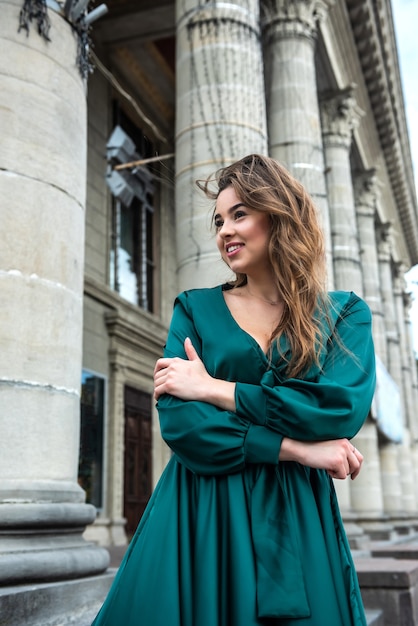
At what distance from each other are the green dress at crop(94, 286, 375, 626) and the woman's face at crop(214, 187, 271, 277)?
233 mm

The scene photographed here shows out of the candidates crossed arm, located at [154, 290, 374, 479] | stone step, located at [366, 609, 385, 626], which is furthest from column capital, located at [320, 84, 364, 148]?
crossed arm, located at [154, 290, 374, 479]

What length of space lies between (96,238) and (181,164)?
6807mm

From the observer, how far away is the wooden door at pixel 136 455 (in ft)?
46.0

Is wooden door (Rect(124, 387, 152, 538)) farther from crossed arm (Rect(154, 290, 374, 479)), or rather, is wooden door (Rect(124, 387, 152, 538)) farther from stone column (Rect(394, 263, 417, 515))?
crossed arm (Rect(154, 290, 374, 479))

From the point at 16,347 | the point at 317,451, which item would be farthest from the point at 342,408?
the point at 16,347

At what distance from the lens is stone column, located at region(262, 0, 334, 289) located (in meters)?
10.4

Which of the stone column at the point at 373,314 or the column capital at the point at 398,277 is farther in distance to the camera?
the column capital at the point at 398,277

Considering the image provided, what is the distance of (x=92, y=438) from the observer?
12703 millimetres

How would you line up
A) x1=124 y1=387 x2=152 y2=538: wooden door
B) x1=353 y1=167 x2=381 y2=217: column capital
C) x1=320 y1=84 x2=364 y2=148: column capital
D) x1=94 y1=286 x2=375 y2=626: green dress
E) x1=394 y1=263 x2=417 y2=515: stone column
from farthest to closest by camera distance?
1. x1=394 y1=263 x2=417 y2=515: stone column
2. x1=353 y1=167 x2=381 y2=217: column capital
3. x1=320 y1=84 x2=364 y2=148: column capital
4. x1=124 y1=387 x2=152 y2=538: wooden door
5. x1=94 y1=286 x2=375 y2=626: green dress

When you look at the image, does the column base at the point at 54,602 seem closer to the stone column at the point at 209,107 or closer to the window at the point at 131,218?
the stone column at the point at 209,107

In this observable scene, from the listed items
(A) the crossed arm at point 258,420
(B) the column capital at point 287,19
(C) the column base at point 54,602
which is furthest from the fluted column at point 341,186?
(A) the crossed arm at point 258,420

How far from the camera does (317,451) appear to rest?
1.71 meters

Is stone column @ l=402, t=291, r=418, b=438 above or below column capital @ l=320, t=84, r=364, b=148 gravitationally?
below

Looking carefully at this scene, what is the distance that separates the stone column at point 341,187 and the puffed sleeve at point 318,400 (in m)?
11.7
